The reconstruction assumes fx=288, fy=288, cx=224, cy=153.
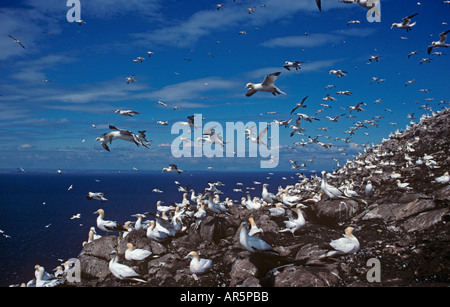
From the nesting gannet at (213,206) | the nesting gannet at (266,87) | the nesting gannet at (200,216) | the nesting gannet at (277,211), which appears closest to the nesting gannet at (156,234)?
the nesting gannet at (200,216)

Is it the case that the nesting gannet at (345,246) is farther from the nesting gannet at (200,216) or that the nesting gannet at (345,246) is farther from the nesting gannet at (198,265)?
the nesting gannet at (200,216)

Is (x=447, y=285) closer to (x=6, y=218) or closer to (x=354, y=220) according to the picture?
(x=354, y=220)

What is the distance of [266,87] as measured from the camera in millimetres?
14938

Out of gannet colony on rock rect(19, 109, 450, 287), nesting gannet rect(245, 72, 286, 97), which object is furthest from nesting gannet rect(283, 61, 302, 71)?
gannet colony on rock rect(19, 109, 450, 287)

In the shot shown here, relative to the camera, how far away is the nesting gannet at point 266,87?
1423 centimetres

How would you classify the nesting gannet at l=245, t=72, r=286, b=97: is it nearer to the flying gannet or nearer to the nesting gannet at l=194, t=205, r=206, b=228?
the flying gannet

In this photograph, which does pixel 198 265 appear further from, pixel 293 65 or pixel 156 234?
pixel 293 65

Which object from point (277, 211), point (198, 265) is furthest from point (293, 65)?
point (198, 265)

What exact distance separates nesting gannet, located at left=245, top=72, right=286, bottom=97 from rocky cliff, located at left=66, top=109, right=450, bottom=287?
6628 millimetres

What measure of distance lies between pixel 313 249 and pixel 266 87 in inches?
321

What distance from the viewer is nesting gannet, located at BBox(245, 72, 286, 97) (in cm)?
1423

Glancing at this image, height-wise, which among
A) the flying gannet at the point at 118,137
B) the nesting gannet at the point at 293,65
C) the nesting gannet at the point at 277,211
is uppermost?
the nesting gannet at the point at 293,65

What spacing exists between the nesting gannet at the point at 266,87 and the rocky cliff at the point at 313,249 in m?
6.63
